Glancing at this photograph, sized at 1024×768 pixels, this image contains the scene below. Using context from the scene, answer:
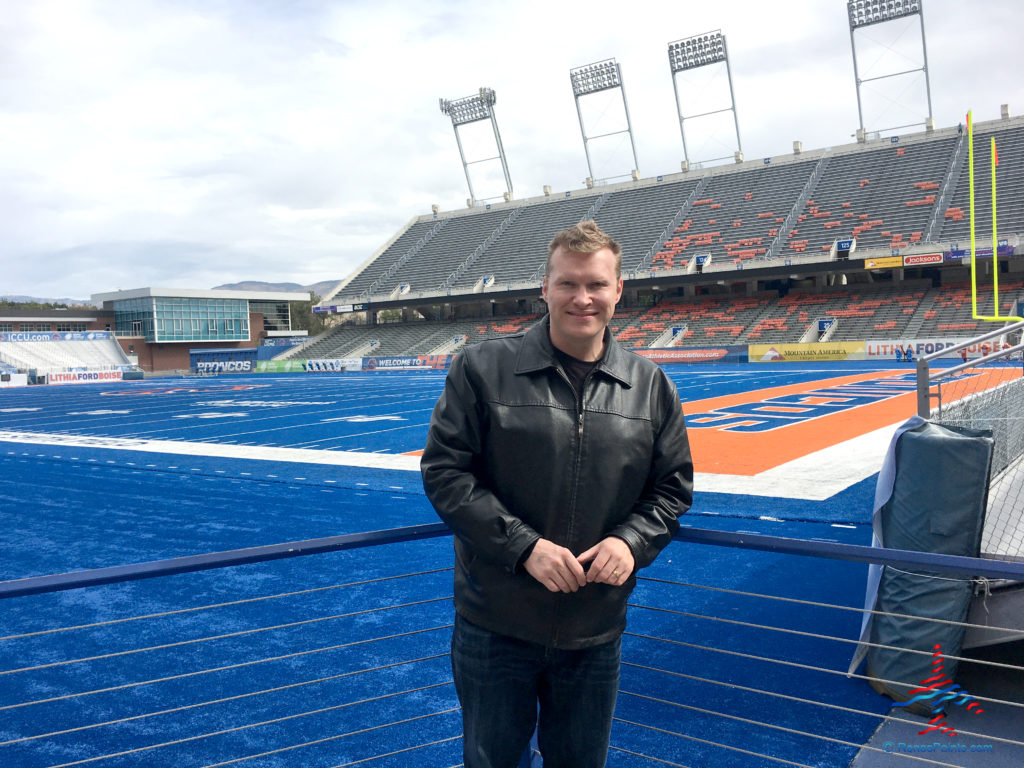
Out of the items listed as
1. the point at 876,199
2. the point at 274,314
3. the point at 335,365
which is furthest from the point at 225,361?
the point at 876,199

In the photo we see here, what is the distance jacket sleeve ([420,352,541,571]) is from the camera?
2.04 meters

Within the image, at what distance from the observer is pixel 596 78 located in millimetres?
56938

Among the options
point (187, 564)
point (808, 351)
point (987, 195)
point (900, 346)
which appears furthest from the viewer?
point (987, 195)

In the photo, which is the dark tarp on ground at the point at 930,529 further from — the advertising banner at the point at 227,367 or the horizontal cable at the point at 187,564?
the advertising banner at the point at 227,367

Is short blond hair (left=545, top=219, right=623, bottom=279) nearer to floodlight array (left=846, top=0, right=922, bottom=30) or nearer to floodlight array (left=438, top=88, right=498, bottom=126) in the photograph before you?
floodlight array (left=846, top=0, right=922, bottom=30)

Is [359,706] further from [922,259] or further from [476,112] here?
[476,112]

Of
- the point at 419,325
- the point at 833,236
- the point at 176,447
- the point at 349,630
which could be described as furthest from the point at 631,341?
the point at 349,630

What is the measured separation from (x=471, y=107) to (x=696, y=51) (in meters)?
18.6

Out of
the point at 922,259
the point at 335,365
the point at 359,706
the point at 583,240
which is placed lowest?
the point at 359,706

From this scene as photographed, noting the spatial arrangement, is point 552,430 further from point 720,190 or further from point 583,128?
point 583,128

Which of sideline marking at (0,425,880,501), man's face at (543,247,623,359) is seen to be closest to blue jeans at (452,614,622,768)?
man's face at (543,247,623,359)

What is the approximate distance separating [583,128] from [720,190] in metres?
11.9

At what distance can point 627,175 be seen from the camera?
59.4 m

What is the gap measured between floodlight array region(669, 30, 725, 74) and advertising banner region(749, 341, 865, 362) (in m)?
25.9
